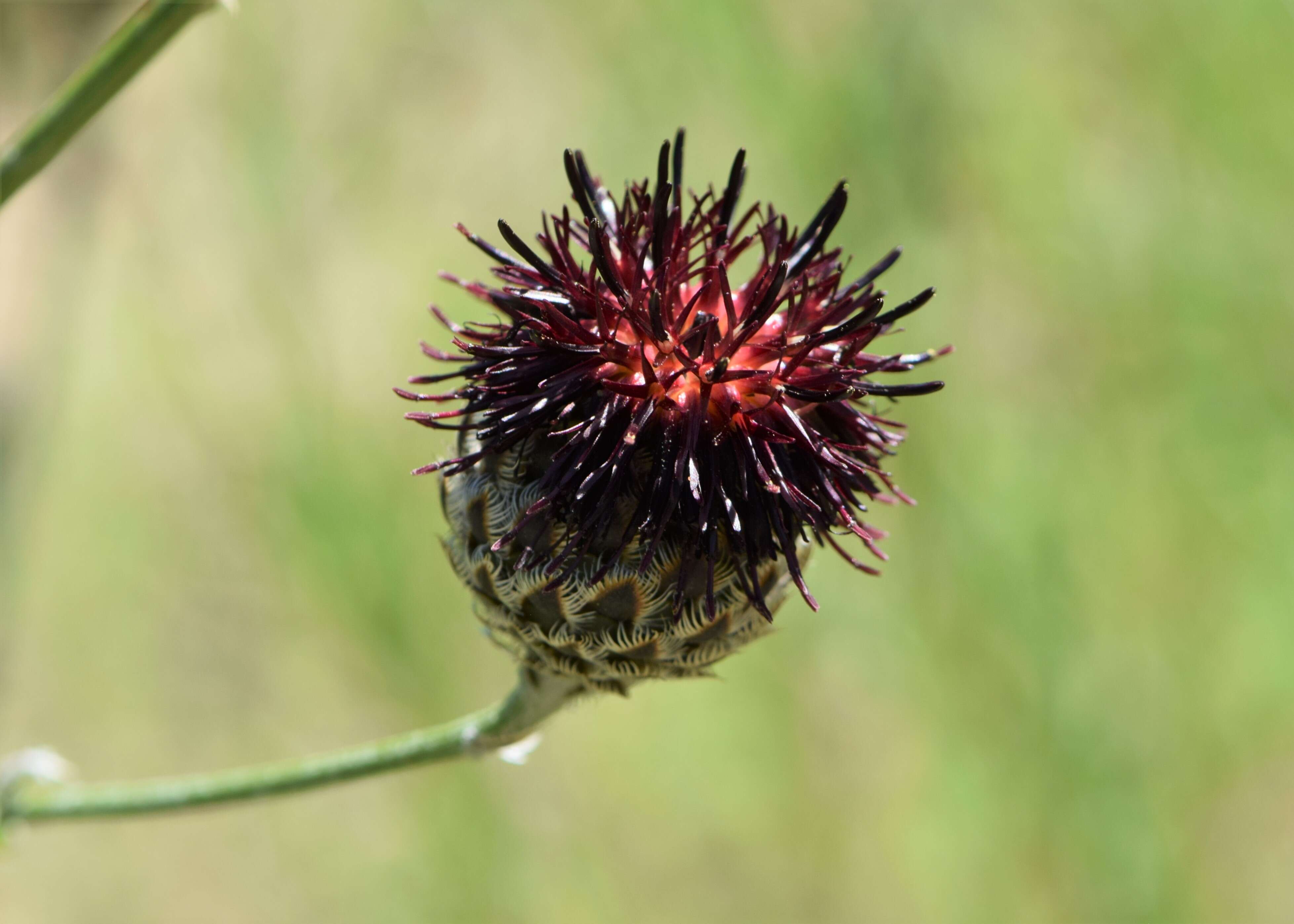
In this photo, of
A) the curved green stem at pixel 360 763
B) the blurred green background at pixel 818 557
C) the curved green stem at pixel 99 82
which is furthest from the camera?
the blurred green background at pixel 818 557

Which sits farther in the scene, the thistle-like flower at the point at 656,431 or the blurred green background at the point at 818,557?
the blurred green background at the point at 818,557

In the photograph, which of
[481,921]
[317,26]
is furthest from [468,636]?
[317,26]

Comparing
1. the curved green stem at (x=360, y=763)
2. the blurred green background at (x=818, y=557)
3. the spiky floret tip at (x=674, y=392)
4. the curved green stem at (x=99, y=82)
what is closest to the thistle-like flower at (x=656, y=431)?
the spiky floret tip at (x=674, y=392)

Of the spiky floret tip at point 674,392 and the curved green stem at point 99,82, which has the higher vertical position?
the curved green stem at point 99,82

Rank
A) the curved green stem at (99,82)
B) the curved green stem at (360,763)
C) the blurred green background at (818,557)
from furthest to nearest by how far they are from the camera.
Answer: the blurred green background at (818,557) < the curved green stem at (360,763) < the curved green stem at (99,82)

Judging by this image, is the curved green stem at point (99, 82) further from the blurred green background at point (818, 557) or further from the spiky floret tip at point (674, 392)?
the blurred green background at point (818, 557)

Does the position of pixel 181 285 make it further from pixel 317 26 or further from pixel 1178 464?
pixel 1178 464

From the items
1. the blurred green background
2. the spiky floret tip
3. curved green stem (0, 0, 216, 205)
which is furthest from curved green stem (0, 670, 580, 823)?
the blurred green background
